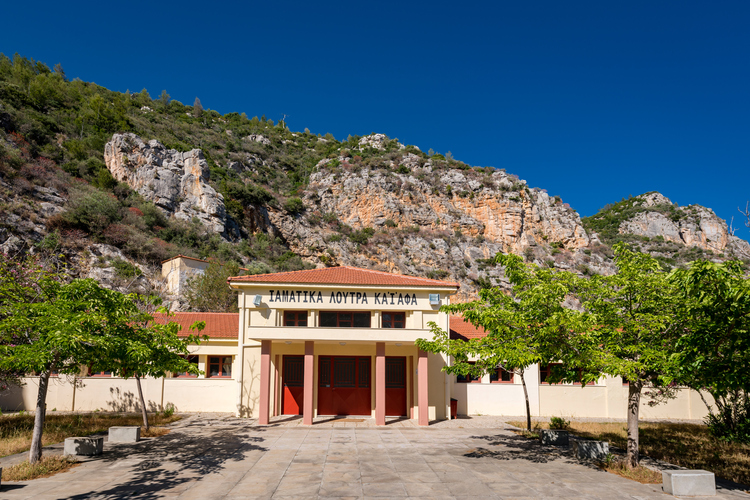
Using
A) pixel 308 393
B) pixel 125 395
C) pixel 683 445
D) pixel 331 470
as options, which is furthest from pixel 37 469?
pixel 683 445

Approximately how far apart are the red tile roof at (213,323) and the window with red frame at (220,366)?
1.15 meters

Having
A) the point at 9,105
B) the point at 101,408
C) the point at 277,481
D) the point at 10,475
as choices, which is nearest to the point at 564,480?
the point at 277,481

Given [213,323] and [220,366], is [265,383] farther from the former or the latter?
[213,323]

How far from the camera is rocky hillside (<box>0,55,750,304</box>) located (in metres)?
40.9

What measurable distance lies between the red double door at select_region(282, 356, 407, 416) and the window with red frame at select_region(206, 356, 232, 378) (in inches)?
135

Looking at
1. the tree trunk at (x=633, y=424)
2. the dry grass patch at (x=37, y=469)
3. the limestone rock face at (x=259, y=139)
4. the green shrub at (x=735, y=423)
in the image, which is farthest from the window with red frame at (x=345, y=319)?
the limestone rock face at (x=259, y=139)

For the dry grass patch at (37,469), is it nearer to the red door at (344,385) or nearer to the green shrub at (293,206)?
the red door at (344,385)

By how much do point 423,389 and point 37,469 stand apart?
12.6m

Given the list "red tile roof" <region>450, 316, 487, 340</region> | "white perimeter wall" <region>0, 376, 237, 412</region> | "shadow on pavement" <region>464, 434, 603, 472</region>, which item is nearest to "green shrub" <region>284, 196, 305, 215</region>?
"red tile roof" <region>450, 316, 487, 340</region>

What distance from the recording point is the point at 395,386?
20.1 metres

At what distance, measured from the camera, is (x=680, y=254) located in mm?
80562

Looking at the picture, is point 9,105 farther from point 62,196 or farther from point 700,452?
point 700,452

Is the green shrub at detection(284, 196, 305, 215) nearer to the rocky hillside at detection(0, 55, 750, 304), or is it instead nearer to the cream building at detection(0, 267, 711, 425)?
the rocky hillside at detection(0, 55, 750, 304)

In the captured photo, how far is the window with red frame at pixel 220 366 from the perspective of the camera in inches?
856
